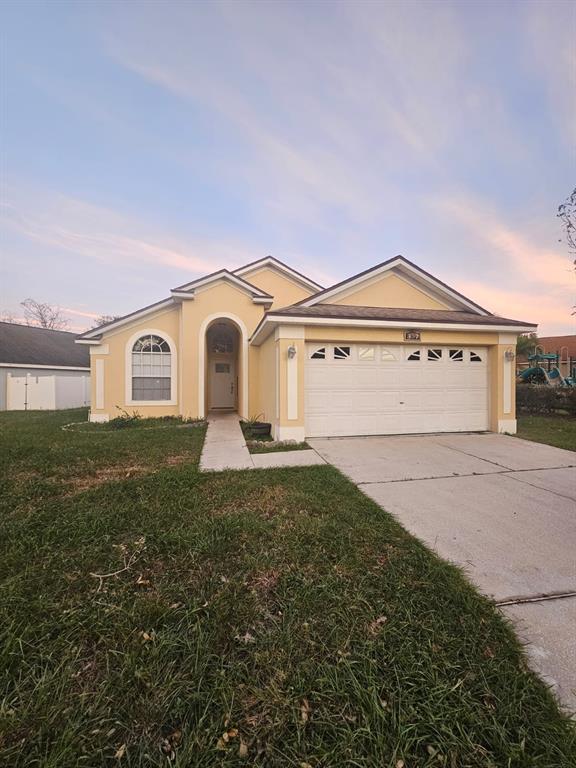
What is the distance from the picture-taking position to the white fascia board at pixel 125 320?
37.4 feet

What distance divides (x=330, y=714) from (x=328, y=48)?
486 inches

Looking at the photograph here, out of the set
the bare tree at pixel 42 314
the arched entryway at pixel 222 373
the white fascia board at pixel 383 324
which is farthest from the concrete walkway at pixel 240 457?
the bare tree at pixel 42 314

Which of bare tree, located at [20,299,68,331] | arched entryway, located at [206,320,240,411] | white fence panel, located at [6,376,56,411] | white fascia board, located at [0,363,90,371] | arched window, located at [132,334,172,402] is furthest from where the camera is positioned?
bare tree, located at [20,299,68,331]

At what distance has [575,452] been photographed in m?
6.82

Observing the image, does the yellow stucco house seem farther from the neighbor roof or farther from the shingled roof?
the neighbor roof

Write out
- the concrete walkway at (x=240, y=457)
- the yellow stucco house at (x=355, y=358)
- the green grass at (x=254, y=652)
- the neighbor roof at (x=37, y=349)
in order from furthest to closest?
the neighbor roof at (x=37, y=349)
the yellow stucco house at (x=355, y=358)
the concrete walkway at (x=240, y=457)
the green grass at (x=254, y=652)

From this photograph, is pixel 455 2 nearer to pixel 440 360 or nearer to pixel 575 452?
pixel 440 360

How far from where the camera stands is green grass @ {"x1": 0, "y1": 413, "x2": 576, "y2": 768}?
142 centimetres

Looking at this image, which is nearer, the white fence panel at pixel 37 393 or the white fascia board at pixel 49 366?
the white fence panel at pixel 37 393

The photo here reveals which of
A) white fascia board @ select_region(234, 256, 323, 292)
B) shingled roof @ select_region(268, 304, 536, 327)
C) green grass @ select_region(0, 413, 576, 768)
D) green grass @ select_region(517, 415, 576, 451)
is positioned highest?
white fascia board @ select_region(234, 256, 323, 292)

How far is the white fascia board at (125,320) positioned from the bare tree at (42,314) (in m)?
31.6

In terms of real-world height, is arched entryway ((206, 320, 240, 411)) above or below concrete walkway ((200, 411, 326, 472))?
above

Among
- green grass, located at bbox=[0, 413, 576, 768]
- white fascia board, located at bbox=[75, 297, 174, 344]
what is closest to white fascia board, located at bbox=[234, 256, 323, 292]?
white fascia board, located at bbox=[75, 297, 174, 344]

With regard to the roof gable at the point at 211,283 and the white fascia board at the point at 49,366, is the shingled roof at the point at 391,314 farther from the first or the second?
the white fascia board at the point at 49,366
